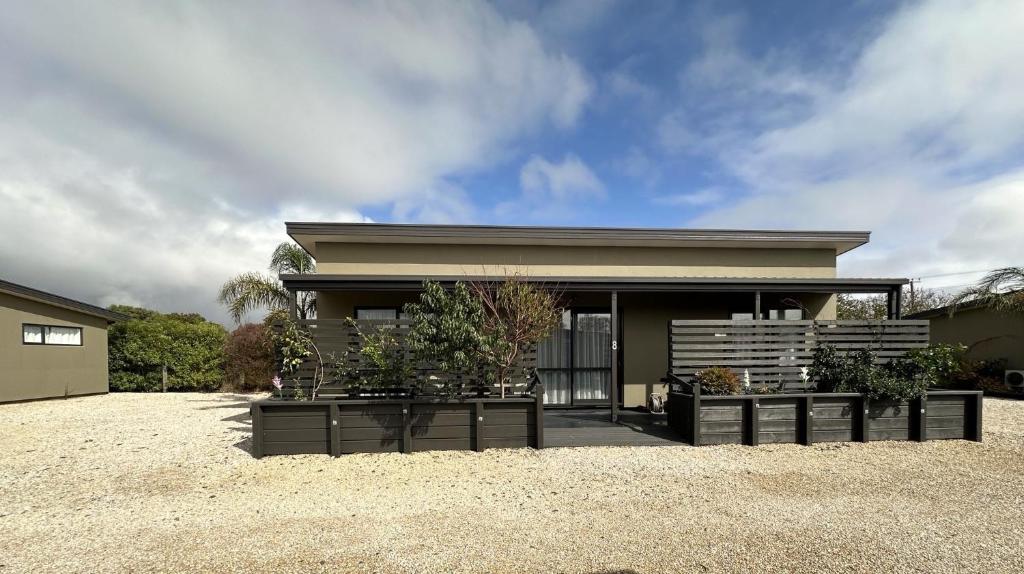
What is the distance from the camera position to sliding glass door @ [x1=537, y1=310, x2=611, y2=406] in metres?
9.66

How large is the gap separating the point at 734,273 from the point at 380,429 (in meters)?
8.51

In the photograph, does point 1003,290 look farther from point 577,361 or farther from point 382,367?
point 382,367

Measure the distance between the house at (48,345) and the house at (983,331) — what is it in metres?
25.5

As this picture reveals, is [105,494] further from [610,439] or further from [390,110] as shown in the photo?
[390,110]

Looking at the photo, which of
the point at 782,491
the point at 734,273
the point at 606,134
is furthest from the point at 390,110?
the point at 782,491

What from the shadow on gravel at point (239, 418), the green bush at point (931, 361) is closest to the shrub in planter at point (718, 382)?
the green bush at point (931, 361)

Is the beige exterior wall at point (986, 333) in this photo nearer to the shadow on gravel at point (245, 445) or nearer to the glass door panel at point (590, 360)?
the glass door panel at point (590, 360)

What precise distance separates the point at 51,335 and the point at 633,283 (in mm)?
16576

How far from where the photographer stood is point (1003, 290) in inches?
512

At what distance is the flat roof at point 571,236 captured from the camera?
30.9 feet

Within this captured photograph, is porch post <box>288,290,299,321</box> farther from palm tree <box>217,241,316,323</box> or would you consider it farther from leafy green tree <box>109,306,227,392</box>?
leafy green tree <box>109,306,227,392</box>

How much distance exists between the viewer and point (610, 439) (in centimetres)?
671

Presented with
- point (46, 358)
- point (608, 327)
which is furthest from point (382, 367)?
point (46, 358)

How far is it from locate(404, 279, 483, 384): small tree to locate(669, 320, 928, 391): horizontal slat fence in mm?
3406
